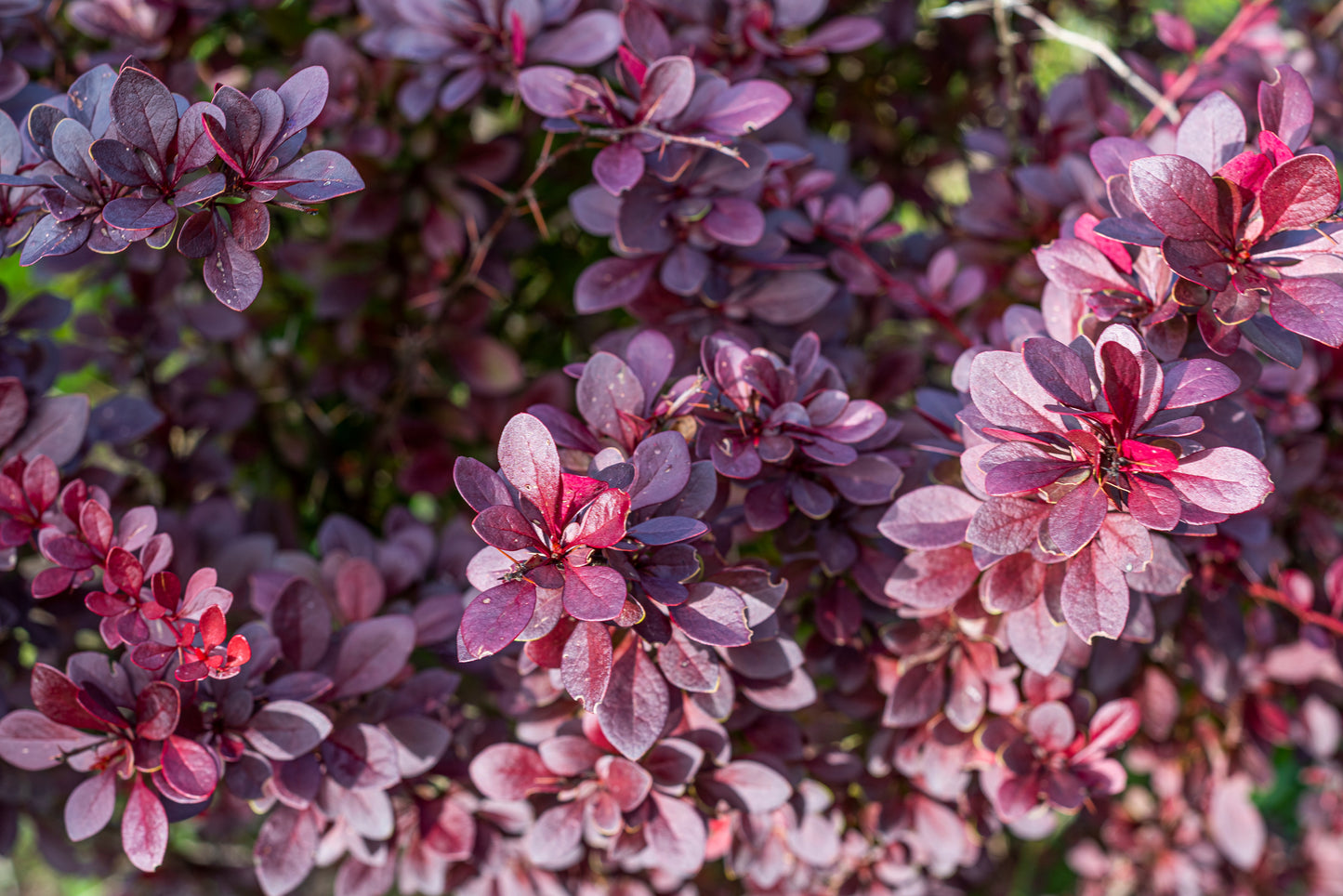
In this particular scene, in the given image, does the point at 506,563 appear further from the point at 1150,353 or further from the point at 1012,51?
the point at 1012,51

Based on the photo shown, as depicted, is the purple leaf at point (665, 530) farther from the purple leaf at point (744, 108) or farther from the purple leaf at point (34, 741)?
the purple leaf at point (34, 741)

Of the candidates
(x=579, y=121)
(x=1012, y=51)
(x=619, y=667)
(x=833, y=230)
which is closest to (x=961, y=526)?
(x=619, y=667)

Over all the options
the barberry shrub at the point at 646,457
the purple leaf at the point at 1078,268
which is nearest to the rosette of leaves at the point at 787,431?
Answer: the barberry shrub at the point at 646,457

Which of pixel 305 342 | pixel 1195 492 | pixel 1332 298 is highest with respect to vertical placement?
pixel 1332 298

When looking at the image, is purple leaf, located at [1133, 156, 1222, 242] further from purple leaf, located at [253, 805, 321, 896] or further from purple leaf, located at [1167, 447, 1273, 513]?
purple leaf, located at [253, 805, 321, 896]

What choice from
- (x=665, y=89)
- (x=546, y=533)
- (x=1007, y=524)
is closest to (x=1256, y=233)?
(x=1007, y=524)

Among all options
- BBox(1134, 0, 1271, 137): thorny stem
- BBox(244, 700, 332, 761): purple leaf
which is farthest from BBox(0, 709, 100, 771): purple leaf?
BBox(1134, 0, 1271, 137): thorny stem

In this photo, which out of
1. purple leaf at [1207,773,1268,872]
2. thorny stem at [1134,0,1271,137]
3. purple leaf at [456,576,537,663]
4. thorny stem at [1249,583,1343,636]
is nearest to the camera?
purple leaf at [456,576,537,663]

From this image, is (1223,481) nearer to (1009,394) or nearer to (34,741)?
(1009,394)
